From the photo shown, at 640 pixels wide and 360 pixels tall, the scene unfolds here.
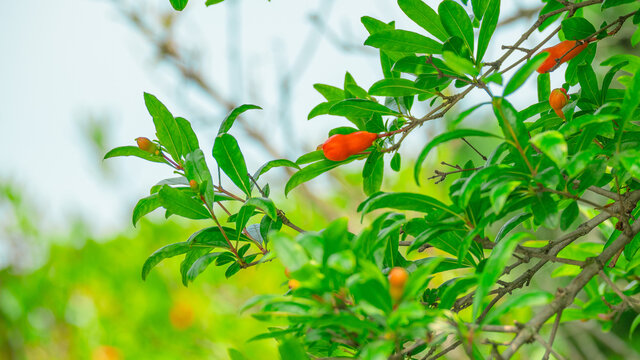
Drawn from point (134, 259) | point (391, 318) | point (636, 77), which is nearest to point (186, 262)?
point (391, 318)

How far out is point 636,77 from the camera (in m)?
0.50

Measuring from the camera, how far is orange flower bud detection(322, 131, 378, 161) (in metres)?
0.72

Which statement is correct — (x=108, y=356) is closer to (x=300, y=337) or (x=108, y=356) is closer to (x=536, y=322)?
(x=300, y=337)

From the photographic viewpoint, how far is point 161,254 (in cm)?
70

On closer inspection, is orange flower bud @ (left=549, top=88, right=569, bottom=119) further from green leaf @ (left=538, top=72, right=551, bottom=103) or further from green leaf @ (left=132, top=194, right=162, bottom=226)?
green leaf @ (left=132, top=194, right=162, bottom=226)

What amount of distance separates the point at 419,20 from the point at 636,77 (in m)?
0.28

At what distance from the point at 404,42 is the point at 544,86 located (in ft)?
0.94

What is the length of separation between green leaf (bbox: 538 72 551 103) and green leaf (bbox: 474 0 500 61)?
169 millimetres

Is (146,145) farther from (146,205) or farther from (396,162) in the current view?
(396,162)

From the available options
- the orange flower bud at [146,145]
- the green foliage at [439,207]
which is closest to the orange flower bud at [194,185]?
the green foliage at [439,207]

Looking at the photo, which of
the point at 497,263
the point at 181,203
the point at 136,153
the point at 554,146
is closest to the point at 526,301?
the point at 497,263

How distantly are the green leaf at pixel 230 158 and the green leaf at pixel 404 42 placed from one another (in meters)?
0.23

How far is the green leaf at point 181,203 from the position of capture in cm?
65

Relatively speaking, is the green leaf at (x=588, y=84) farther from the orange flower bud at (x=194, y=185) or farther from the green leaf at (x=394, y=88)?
the orange flower bud at (x=194, y=185)
